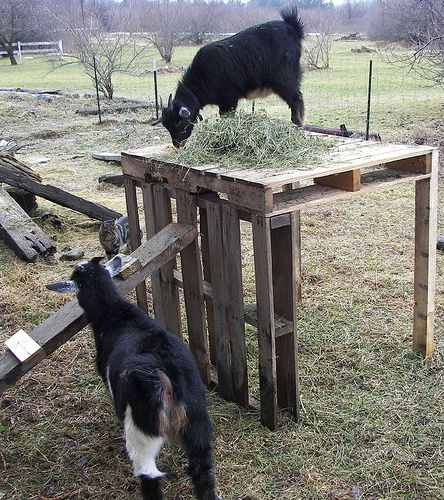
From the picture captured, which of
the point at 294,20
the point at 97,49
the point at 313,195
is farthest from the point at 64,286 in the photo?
the point at 97,49

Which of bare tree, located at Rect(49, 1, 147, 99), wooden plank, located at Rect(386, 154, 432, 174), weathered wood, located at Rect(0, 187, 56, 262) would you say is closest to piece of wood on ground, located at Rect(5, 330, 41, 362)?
wooden plank, located at Rect(386, 154, 432, 174)

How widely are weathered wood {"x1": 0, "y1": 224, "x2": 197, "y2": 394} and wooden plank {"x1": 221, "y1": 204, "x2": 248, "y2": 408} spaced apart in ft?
1.07

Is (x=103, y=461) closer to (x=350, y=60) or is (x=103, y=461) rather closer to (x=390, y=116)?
(x=390, y=116)

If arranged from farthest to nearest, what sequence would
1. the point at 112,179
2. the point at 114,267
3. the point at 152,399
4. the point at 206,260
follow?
the point at 112,179 → the point at 206,260 → the point at 114,267 → the point at 152,399

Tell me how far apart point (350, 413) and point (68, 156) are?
10.2m

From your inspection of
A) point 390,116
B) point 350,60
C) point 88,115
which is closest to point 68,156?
point 88,115

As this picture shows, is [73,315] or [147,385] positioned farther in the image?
[73,315]

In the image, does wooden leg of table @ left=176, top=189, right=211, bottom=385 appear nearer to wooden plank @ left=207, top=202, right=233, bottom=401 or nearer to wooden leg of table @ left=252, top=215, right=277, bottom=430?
wooden plank @ left=207, top=202, right=233, bottom=401

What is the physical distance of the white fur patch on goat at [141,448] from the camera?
2787mm

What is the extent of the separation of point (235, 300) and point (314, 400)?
3.08 feet

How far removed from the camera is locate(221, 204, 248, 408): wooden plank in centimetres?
369

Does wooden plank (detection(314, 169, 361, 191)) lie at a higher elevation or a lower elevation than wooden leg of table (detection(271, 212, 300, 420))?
higher

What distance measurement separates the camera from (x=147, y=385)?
2.71 m

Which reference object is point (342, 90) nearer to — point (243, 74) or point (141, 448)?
point (243, 74)
